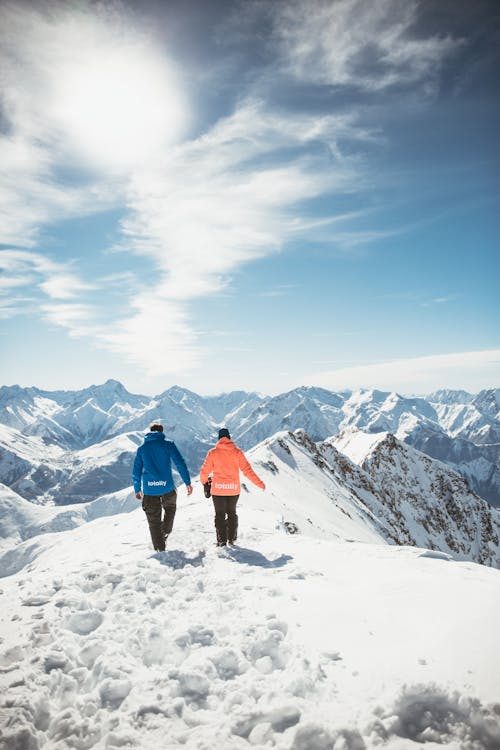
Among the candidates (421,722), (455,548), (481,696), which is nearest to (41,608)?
(421,722)

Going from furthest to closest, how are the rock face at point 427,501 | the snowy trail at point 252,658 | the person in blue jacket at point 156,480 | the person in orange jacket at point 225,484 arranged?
the rock face at point 427,501
the person in orange jacket at point 225,484
the person in blue jacket at point 156,480
the snowy trail at point 252,658

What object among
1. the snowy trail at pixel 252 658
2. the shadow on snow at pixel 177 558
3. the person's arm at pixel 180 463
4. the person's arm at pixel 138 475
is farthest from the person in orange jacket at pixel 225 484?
the snowy trail at pixel 252 658

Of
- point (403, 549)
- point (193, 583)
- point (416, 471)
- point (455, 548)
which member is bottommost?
point (455, 548)

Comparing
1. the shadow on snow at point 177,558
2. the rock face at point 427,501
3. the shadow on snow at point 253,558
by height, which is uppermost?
the shadow on snow at point 177,558

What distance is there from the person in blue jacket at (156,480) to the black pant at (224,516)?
116 centimetres

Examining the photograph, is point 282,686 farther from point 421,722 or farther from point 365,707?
point 421,722

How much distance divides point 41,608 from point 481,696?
6577 millimetres

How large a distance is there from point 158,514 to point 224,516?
5.98 feet

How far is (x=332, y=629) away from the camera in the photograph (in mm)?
5910

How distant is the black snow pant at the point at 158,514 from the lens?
10555 millimetres

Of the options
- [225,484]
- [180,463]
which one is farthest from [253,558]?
[180,463]

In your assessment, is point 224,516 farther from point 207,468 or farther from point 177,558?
point 177,558

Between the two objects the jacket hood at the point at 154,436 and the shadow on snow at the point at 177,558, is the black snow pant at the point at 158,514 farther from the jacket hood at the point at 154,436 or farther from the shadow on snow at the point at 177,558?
the jacket hood at the point at 154,436

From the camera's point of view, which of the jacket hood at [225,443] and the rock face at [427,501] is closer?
the jacket hood at [225,443]
